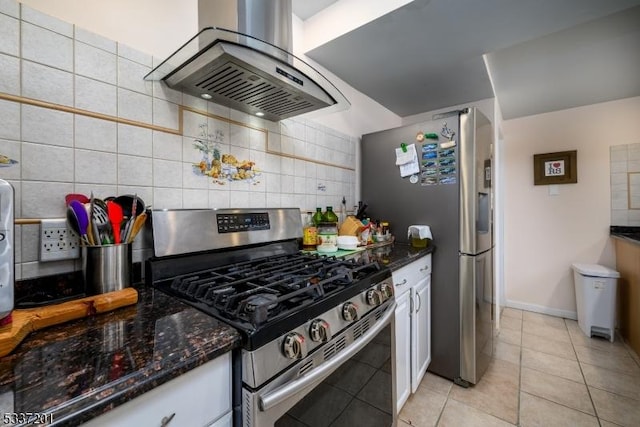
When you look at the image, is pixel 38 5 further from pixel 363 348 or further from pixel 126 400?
pixel 363 348

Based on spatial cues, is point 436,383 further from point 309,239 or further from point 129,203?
point 129,203

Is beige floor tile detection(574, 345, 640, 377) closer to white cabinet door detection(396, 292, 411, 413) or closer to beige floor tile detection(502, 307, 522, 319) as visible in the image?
beige floor tile detection(502, 307, 522, 319)

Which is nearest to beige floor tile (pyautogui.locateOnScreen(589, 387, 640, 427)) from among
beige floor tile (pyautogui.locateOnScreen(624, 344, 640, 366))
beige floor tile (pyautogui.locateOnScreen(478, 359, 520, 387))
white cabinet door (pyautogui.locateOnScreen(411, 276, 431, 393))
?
beige floor tile (pyautogui.locateOnScreen(478, 359, 520, 387))

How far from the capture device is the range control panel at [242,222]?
46.9 inches

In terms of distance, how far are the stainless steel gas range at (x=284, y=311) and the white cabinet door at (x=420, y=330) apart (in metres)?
0.40

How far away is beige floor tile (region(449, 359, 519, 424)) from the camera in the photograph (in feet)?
4.96

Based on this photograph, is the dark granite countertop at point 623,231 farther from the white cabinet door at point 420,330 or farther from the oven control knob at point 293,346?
the oven control knob at point 293,346

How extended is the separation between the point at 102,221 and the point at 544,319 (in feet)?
12.3

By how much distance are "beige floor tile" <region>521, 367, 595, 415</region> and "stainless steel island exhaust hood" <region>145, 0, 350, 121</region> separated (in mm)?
2153

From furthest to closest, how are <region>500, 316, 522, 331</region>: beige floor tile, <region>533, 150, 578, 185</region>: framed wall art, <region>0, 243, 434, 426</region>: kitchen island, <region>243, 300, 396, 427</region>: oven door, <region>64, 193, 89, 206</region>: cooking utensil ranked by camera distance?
<region>533, 150, 578, 185</region>: framed wall art, <region>500, 316, 522, 331</region>: beige floor tile, <region>64, 193, 89, 206</region>: cooking utensil, <region>243, 300, 396, 427</region>: oven door, <region>0, 243, 434, 426</region>: kitchen island

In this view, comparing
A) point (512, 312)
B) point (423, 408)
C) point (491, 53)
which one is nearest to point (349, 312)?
point (423, 408)

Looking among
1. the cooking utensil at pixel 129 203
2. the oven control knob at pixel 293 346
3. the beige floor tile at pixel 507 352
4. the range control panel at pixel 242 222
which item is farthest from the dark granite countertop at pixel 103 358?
the beige floor tile at pixel 507 352

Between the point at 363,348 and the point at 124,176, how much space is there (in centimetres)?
106

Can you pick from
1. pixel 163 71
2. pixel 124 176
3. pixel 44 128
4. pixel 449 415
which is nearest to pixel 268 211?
pixel 124 176
